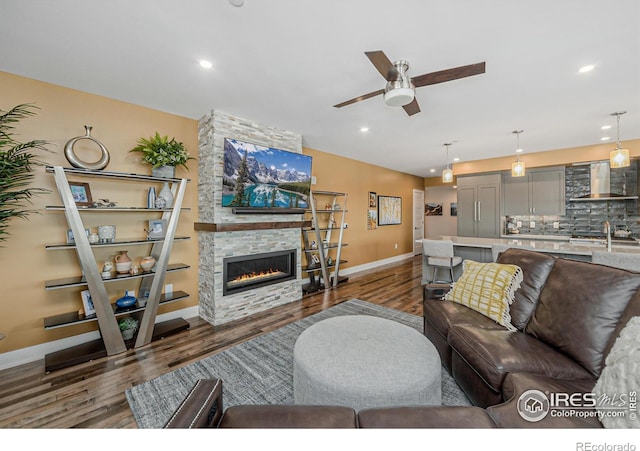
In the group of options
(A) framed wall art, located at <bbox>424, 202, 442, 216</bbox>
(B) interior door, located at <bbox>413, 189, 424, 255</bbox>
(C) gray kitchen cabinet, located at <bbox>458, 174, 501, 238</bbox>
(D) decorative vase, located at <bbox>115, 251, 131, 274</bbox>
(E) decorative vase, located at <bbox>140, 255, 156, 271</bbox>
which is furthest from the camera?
(A) framed wall art, located at <bbox>424, 202, 442, 216</bbox>

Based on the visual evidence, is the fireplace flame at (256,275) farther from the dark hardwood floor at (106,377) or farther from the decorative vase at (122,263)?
the decorative vase at (122,263)

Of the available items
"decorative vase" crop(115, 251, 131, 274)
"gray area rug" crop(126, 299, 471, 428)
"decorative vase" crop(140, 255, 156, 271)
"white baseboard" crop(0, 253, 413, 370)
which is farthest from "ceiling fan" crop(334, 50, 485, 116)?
"white baseboard" crop(0, 253, 413, 370)

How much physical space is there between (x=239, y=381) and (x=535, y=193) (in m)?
6.50

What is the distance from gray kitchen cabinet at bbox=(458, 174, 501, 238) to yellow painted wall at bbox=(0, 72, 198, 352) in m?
6.20

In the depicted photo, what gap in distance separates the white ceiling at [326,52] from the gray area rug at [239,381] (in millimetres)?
2574

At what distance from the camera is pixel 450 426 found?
3.00 feet

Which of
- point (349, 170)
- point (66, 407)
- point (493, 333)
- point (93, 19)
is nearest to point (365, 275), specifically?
point (349, 170)

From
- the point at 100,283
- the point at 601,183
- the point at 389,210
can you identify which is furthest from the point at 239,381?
the point at 601,183

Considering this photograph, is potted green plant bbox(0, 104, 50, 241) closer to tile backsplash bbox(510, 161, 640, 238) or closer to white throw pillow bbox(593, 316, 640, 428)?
white throw pillow bbox(593, 316, 640, 428)

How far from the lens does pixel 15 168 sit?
2102mm

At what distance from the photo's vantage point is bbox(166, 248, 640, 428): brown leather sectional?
0.96m

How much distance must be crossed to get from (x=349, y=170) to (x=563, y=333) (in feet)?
15.0

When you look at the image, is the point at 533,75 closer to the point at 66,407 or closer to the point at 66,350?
the point at 66,407

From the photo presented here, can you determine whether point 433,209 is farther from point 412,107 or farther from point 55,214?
point 55,214
